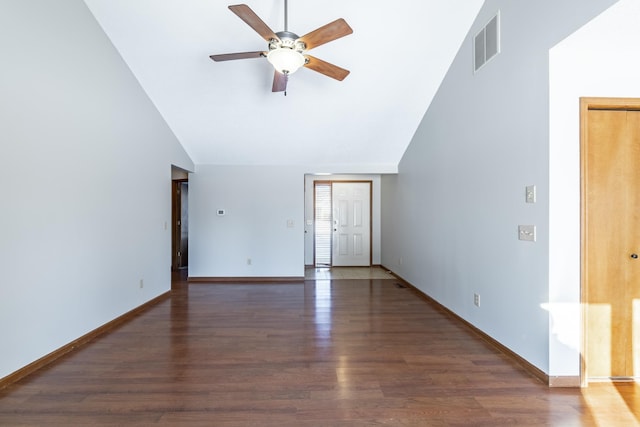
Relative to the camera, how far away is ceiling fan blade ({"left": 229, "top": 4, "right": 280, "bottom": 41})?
2285mm

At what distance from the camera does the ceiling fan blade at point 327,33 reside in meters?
2.44

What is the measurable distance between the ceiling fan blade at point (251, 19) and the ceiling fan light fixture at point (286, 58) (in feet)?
0.33

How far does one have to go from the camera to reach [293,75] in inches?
155

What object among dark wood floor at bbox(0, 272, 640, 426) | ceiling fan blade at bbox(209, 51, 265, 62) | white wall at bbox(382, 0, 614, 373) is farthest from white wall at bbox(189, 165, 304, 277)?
ceiling fan blade at bbox(209, 51, 265, 62)

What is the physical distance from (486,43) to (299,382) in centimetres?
335

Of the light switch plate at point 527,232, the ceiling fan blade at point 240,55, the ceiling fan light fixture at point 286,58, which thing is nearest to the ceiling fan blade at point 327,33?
the ceiling fan light fixture at point 286,58

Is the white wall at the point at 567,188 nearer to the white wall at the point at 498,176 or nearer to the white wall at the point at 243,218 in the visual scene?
the white wall at the point at 498,176

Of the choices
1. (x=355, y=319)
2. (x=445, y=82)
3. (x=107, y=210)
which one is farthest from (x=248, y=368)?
(x=445, y=82)

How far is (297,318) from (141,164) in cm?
270

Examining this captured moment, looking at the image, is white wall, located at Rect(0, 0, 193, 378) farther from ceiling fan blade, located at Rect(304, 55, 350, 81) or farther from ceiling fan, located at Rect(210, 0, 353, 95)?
ceiling fan blade, located at Rect(304, 55, 350, 81)

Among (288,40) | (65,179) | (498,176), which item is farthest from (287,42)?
(65,179)

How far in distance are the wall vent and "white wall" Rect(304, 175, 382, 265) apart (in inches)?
170

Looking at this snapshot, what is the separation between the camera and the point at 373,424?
75.3 inches

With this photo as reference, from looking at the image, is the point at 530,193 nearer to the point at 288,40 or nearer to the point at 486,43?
the point at 486,43
